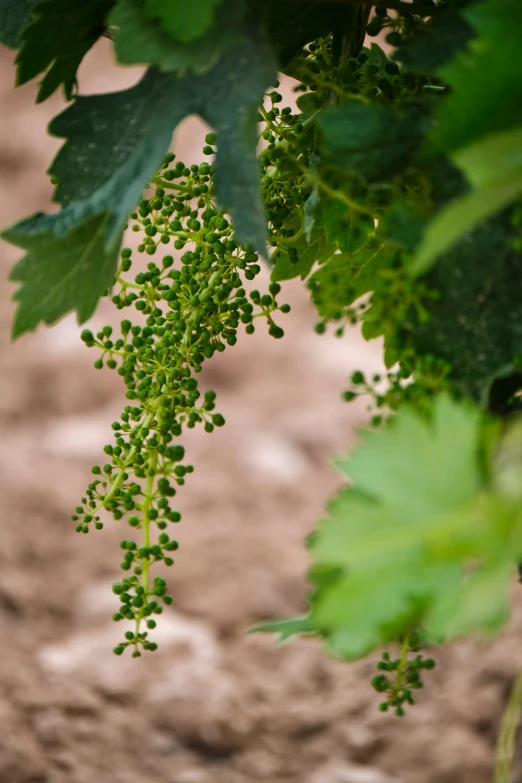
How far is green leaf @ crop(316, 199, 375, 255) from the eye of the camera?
0.41 metres

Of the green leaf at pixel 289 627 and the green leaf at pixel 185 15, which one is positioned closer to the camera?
the green leaf at pixel 185 15

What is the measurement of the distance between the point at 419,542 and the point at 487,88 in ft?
0.38

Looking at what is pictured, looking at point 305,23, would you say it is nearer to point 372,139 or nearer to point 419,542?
point 372,139

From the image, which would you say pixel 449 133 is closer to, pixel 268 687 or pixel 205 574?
pixel 268 687

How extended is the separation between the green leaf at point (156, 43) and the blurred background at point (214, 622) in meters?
1.00

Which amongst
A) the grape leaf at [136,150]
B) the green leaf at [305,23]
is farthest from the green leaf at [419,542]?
the green leaf at [305,23]

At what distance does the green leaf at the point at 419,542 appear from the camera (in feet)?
0.62

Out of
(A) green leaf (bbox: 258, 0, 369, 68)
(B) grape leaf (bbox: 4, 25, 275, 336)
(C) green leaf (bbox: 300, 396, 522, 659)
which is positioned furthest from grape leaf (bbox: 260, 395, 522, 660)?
(A) green leaf (bbox: 258, 0, 369, 68)

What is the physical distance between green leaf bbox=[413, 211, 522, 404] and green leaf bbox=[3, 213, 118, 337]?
117 millimetres

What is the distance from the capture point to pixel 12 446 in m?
2.03

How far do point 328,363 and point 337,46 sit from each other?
1.89m

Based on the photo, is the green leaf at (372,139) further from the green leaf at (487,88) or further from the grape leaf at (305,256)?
the grape leaf at (305,256)

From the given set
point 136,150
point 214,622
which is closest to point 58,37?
point 136,150

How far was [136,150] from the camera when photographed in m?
0.31
